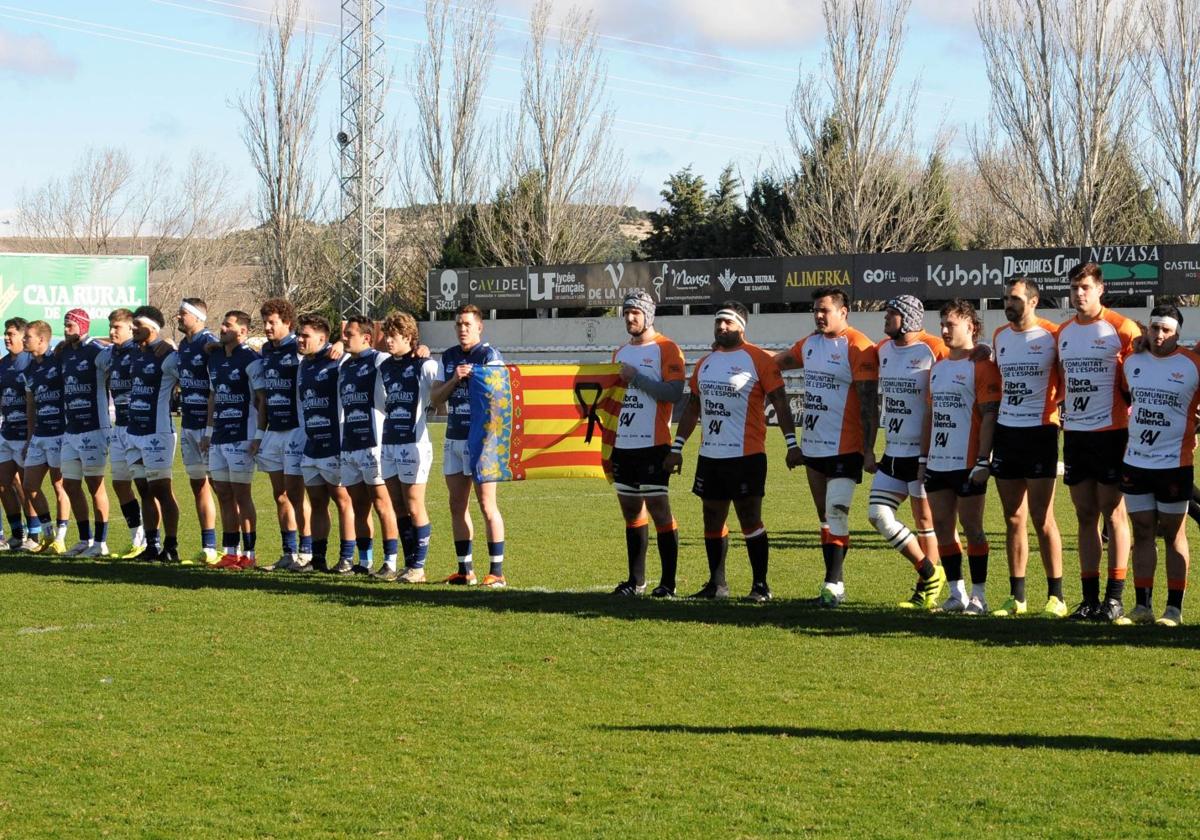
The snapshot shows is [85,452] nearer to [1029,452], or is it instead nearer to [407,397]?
[407,397]

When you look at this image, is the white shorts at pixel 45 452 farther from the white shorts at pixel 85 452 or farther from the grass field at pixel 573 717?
the grass field at pixel 573 717

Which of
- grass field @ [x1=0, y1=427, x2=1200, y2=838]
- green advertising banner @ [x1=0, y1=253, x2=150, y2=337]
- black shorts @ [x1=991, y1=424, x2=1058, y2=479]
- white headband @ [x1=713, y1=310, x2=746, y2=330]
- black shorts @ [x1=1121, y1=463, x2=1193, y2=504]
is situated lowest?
grass field @ [x1=0, y1=427, x2=1200, y2=838]

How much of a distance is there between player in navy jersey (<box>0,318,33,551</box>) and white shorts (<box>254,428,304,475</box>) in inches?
133

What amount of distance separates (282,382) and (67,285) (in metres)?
31.4

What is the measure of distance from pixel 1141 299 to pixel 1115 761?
128 feet

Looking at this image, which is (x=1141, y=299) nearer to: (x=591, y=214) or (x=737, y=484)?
(x=591, y=214)

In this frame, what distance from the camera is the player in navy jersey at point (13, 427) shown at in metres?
15.3

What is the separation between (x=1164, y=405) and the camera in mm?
9141

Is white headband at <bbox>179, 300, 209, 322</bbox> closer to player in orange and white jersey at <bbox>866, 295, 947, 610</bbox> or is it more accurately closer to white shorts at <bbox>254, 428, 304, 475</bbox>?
white shorts at <bbox>254, 428, 304, 475</bbox>

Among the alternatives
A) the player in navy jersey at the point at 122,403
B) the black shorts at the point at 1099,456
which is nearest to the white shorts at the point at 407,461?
the player in navy jersey at the point at 122,403

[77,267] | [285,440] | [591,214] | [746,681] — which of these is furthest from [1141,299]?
[746,681]

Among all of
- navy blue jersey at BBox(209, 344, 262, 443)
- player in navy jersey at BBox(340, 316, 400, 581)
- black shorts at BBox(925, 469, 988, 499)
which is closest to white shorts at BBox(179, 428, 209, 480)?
navy blue jersey at BBox(209, 344, 262, 443)

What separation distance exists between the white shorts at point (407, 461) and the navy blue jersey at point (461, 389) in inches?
14.2

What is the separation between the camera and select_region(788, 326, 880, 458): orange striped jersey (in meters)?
10.6
